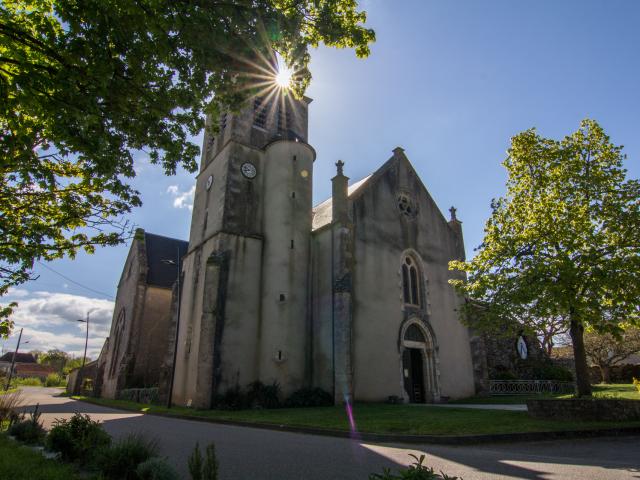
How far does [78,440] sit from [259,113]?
2381 cm

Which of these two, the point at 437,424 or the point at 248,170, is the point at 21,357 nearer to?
the point at 248,170

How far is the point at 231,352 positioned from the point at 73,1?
54.0 ft

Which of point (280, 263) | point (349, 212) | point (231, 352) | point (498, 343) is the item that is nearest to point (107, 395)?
point (231, 352)

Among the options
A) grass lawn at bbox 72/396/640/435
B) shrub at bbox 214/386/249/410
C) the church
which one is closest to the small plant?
grass lawn at bbox 72/396/640/435

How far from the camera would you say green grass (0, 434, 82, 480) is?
5375mm

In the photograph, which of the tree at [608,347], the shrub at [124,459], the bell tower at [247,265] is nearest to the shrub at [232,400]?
the bell tower at [247,265]

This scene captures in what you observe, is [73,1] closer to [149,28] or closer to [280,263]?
[149,28]

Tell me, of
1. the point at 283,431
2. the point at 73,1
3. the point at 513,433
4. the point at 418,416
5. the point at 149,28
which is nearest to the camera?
the point at 73,1

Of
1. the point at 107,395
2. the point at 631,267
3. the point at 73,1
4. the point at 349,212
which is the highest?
the point at 349,212

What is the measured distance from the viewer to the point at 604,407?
1196 centimetres

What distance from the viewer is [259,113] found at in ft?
89.5

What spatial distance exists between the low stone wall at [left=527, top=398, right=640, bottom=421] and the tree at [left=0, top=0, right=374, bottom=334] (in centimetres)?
1177

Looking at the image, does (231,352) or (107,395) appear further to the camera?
(107,395)

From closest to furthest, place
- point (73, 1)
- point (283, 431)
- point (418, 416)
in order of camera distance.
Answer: point (73, 1), point (283, 431), point (418, 416)
